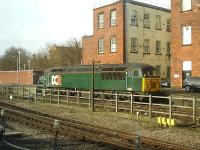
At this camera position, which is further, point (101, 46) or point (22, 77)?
point (22, 77)

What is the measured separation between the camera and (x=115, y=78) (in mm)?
35469

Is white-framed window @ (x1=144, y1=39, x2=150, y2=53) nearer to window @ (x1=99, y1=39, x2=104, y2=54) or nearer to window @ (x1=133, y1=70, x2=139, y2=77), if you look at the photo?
window @ (x1=99, y1=39, x2=104, y2=54)

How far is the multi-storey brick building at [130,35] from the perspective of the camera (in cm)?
5306

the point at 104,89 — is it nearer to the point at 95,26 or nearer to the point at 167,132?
the point at 167,132

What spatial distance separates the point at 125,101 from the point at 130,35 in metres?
28.4

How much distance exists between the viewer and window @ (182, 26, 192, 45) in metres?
43.2

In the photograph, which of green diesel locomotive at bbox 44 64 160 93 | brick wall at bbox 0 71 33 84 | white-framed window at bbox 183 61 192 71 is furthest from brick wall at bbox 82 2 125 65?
brick wall at bbox 0 71 33 84

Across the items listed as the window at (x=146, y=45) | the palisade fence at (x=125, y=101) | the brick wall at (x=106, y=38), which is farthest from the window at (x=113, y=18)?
the palisade fence at (x=125, y=101)

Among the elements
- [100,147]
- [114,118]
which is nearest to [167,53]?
[114,118]

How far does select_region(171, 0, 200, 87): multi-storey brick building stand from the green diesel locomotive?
379 inches

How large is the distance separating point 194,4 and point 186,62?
20.0 feet

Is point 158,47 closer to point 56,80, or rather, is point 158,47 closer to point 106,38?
point 106,38

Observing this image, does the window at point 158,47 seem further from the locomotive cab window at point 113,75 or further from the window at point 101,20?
the locomotive cab window at point 113,75

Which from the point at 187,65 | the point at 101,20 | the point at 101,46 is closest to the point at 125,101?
the point at 187,65
